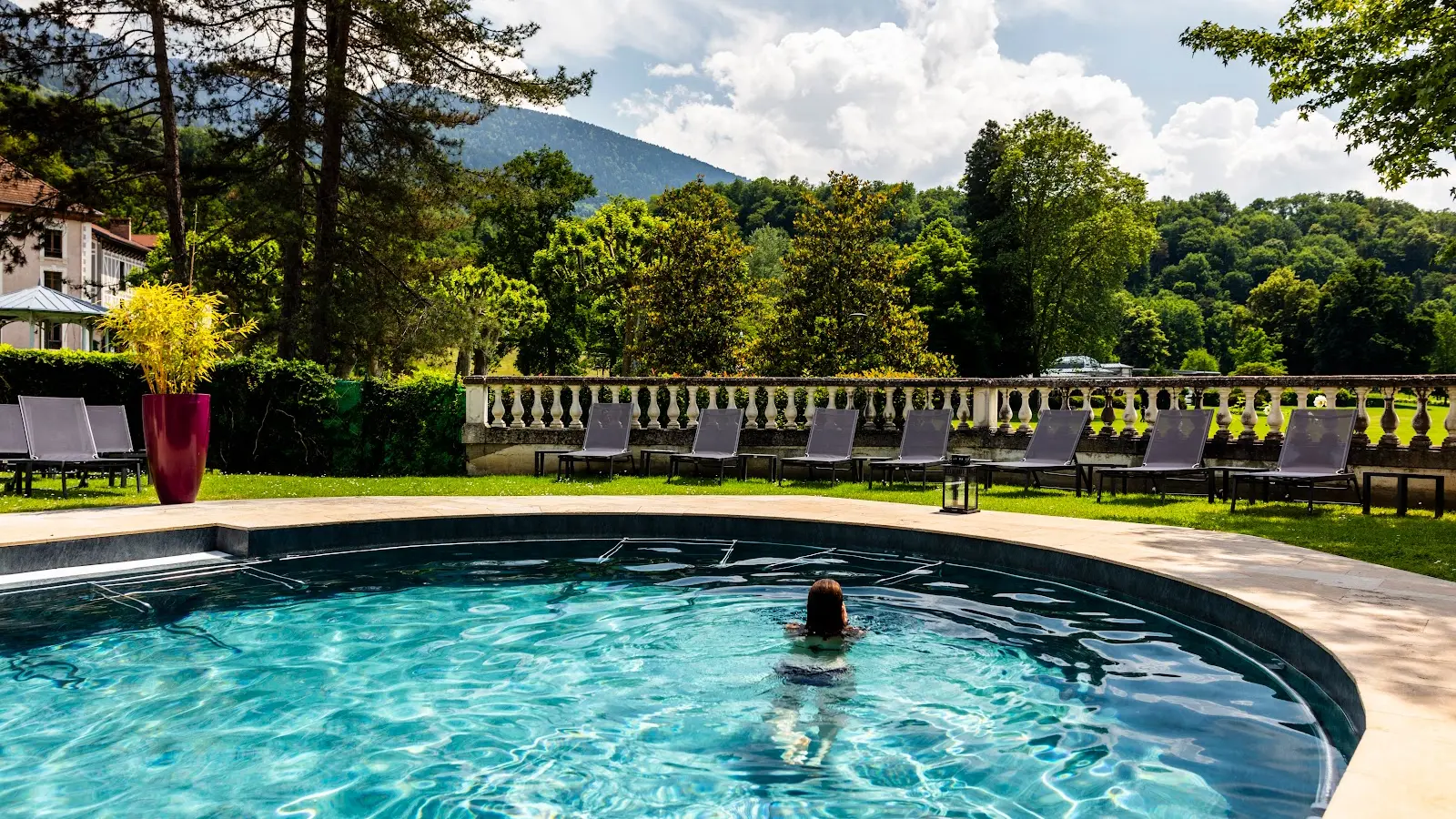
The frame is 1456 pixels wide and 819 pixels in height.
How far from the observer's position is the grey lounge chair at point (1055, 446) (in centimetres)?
1190

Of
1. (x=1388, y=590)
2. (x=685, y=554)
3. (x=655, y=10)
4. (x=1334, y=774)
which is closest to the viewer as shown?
(x=1334, y=774)

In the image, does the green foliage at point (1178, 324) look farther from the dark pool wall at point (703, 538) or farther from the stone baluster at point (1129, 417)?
the dark pool wall at point (703, 538)

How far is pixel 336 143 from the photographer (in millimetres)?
19391

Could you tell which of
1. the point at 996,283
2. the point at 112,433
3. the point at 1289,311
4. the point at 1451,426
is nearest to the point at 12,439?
the point at 112,433

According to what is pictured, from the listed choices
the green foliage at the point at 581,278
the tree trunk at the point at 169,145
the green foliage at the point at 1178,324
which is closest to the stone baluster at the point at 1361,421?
the tree trunk at the point at 169,145

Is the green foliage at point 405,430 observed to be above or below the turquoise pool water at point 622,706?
above

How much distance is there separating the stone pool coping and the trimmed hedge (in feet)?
14.2

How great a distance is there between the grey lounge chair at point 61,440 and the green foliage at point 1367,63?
1474 cm

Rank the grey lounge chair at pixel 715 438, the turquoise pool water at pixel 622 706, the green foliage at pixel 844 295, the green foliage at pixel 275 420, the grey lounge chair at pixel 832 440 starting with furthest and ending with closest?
1. the green foliage at pixel 844 295
2. the green foliage at pixel 275 420
3. the grey lounge chair at pixel 715 438
4. the grey lounge chair at pixel 832 440
5. the turquoise pool water at pixel 622 706

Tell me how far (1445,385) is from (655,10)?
1292 cm

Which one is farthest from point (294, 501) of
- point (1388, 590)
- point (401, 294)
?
point (401, 294)

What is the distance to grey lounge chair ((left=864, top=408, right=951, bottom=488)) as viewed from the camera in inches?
492

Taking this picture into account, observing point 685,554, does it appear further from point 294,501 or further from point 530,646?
point 294,501

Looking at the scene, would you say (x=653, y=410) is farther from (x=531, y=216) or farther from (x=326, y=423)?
(x=531, y=216)
